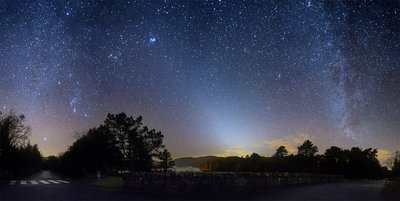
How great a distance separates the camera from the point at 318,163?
64.8m

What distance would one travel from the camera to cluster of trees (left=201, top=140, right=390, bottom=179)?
189ft

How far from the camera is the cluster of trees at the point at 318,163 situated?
5753cm

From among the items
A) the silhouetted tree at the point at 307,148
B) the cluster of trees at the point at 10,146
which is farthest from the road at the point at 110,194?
the silhouetted tree at the point at 307,148

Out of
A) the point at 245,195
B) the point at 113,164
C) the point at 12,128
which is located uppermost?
the point at 12,128

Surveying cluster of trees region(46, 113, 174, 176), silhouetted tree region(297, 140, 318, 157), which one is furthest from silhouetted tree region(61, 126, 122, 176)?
silhouetted tree region(297, 140, 318, 157)

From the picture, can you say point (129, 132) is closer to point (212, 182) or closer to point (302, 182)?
point (302, 182)

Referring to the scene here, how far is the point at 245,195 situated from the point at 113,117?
42383 mm

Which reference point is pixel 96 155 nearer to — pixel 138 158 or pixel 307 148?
pixel 138 158

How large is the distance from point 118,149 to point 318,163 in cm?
3096

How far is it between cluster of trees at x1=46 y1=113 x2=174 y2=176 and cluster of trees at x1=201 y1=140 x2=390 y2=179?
861 cm

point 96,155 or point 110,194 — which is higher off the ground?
point 96,155

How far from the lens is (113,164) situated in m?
60.2

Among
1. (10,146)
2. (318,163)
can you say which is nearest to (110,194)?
(10,146)

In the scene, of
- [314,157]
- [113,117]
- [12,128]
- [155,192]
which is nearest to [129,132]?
[113,117]
